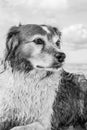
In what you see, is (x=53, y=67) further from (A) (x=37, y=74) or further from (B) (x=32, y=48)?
(B) (x=32, y=48)

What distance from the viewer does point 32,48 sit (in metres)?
6.63

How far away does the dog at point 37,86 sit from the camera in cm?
628

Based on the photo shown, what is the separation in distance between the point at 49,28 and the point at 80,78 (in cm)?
137

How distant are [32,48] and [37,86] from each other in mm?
819

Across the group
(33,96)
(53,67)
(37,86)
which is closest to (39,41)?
(53,67)

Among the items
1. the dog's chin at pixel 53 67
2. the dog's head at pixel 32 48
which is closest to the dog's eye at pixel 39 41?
the dog's head at pixel 32 48

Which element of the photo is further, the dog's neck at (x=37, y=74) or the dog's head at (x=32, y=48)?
the dog's neck at (x=37, y=74)

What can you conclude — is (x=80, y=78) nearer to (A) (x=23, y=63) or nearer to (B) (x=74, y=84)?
(B) (x=74, y=84)

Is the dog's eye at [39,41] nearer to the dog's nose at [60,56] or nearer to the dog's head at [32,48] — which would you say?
the dog's head at [32,48]

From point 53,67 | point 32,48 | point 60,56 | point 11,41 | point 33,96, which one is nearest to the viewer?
point 60,56

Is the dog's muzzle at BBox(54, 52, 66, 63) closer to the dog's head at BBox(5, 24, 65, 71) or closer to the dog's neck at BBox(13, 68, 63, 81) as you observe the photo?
the dog's head at BBox(5, 24, 65, 71)

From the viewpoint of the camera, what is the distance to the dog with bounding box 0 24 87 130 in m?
6.28

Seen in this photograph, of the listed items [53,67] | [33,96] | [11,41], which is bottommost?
[33,96]

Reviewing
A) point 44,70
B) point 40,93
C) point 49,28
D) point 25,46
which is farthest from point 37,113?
point 49,28
